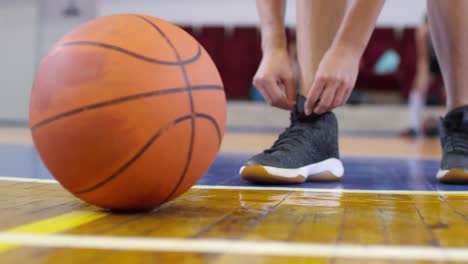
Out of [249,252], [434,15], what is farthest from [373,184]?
[249,252]

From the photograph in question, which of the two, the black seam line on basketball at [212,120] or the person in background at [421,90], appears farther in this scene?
the person in background at [421,90]

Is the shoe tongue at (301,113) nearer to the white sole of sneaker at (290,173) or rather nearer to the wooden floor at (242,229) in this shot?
the white sole of sneaker at (290,173)

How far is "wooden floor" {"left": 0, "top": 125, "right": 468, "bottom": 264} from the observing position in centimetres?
81

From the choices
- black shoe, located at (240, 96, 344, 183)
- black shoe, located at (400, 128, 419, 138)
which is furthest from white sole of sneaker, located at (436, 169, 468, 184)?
black shoe, located at (400, 128, 419, 138)

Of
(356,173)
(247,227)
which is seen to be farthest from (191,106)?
(356,173)

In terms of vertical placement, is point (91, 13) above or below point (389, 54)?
above

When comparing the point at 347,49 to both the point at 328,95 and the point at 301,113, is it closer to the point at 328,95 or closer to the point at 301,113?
the point at 328,95

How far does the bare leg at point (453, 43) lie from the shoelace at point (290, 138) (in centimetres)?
50

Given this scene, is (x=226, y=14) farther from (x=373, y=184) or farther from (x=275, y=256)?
(x=275, y=256)

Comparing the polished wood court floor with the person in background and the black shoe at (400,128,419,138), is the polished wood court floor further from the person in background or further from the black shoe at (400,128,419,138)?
the black shoe at (400,128,419,138)

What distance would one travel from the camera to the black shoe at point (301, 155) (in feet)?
5.36

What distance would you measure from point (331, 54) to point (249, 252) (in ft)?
2.63

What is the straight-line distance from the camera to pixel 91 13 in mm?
8469

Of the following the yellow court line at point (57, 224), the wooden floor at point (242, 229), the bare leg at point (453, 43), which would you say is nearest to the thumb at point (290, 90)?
the wooden floor at point (242, 229)
